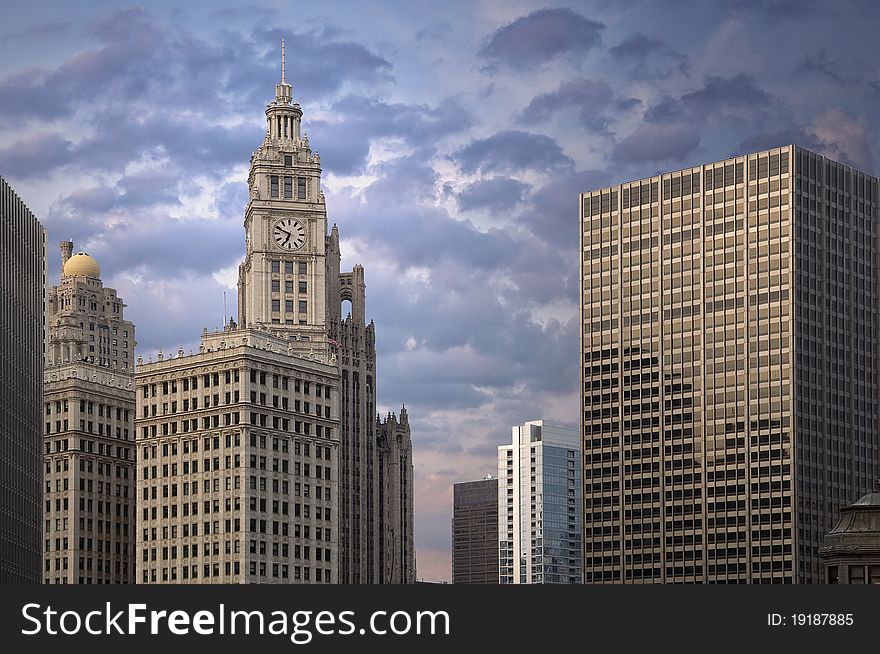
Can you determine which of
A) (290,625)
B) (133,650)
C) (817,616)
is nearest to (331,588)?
(290,625)

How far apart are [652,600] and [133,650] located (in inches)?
987

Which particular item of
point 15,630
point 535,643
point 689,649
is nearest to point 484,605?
point 535,643

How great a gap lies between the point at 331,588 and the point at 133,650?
31.7ft

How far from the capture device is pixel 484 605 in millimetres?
96812

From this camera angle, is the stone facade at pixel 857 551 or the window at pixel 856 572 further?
the window at pixel 856 572

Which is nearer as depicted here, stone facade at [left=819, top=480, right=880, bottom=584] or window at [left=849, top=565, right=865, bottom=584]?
stone facade at [left=819, top=480, right=880, bottom=584]

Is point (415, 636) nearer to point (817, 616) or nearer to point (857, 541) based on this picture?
point (817, 616)

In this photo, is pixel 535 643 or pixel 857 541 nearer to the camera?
pixel 535 643

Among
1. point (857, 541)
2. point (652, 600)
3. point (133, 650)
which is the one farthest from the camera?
point (857, 541)

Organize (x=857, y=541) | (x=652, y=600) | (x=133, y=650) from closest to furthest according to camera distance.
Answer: (x=133, y=650) < (x=652, y=600) < (x=857, y=541)

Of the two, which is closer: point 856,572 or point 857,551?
point 857,551

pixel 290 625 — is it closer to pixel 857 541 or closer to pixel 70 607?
pixel 70 607

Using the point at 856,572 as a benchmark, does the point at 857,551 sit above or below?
above

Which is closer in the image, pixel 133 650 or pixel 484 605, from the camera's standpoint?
pixel 133 650
